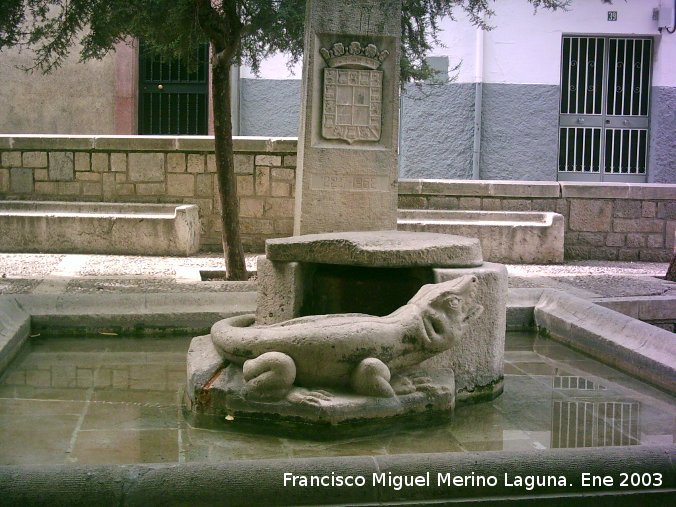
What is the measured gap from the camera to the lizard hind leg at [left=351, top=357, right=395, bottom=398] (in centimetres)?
395

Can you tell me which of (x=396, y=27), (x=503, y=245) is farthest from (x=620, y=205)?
(x=396, y=27)

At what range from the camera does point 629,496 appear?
315 centimetres

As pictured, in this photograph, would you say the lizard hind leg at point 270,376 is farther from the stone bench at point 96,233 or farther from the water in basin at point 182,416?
the stone bench at point 96,233

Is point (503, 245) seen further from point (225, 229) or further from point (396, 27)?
point (396, 27)

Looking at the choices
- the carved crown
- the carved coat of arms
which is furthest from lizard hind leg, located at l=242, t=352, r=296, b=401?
the carved crown

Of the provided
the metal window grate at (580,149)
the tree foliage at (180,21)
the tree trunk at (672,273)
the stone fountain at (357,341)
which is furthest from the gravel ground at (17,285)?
the metal window grate at (580,149)

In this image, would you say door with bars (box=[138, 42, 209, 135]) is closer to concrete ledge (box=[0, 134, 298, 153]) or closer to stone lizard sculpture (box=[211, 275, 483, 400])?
concrete ledge (box=[0, 134, 298, 153])

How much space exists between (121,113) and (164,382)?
10342 millimetres

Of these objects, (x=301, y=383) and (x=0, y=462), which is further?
(x=301, y=383)

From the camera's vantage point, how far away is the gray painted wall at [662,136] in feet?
47.4

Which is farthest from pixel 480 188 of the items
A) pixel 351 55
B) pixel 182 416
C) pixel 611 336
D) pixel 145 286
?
pixel 182 416

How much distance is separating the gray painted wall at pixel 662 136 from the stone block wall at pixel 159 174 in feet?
22.1

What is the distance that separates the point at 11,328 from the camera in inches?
208

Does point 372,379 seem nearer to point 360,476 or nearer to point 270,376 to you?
point 270,376
